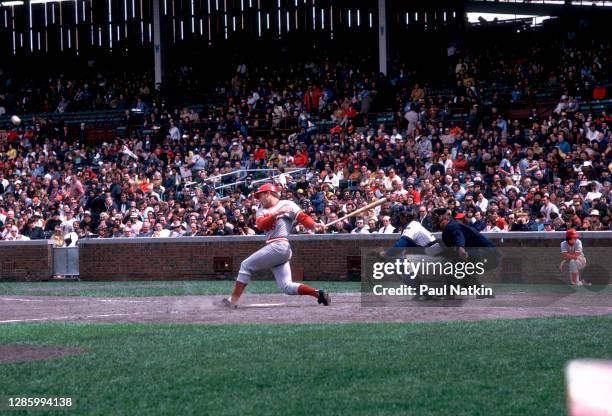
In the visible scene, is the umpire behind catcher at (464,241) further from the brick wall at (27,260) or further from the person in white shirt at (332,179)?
the brick wall at (27,260)

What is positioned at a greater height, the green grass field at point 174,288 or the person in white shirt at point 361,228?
the person in white shirt at point 361,228

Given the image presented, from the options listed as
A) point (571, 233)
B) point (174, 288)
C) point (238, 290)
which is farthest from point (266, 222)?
point (174, 288)

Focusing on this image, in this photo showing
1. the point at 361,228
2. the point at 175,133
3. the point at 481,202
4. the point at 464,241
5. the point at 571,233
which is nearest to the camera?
the point at 464,241

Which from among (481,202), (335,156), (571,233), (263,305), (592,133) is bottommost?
(263,305)

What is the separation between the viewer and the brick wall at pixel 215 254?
70.7ft

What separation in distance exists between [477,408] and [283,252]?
7067mm

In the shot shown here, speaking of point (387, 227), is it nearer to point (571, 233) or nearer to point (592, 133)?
point (571, 233)

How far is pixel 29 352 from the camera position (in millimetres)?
9180

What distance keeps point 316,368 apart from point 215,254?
16234mm

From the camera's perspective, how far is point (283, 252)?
13.1 meters

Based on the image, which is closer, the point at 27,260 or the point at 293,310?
the point at 293,310

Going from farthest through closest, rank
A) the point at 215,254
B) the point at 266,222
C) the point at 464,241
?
the point at 215,254 < the point at 464,241 < the point at 266,222

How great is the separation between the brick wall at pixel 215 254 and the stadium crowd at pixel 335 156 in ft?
1.59

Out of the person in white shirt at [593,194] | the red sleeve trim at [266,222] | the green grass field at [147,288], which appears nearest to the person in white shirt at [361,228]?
the green grass field at [147,288]
